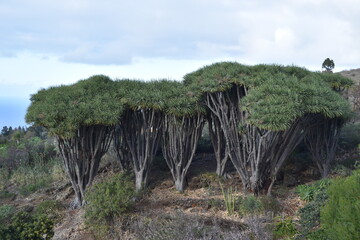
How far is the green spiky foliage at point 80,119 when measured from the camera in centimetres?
1070

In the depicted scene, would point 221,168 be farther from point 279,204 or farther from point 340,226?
point 340,226

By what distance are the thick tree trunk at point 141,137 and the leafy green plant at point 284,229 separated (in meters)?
4.60

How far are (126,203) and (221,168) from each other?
423cm

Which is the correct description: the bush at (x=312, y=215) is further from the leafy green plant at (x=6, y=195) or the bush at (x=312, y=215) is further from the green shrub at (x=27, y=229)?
the leafy green plant at (x=6, y=195)

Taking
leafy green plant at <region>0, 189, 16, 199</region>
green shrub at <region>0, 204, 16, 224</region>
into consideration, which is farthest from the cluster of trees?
leafy green plant at <region>0, 189, 16, 199</region>

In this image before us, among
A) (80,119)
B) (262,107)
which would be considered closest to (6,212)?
(80,119)

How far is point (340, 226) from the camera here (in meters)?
5.05

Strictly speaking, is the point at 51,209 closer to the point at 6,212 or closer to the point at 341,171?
the point at 6,212

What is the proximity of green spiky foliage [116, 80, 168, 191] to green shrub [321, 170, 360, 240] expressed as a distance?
21.0 feet

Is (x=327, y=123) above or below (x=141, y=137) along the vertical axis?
below

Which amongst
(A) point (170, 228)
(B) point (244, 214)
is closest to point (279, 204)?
(B) point (244, 214)

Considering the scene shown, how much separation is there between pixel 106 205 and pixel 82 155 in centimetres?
307

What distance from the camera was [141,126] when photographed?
12.0 meters

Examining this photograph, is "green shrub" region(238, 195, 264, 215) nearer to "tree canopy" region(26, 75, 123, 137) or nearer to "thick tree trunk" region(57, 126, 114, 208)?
"tree canopy" region(26, 75, 123, 137)
